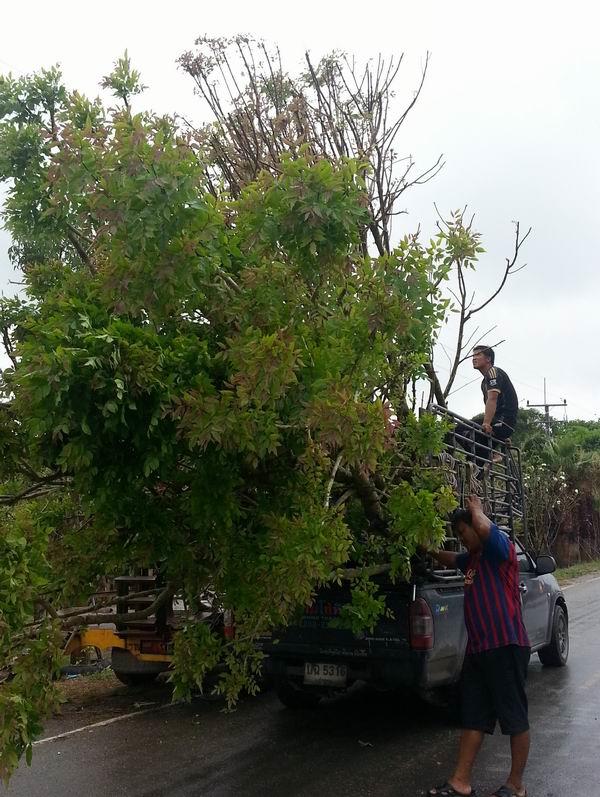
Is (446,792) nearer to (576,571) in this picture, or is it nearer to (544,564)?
(544,564)

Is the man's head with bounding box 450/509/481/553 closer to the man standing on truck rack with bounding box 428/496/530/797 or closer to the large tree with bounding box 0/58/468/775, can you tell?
the man standing on truck rack with bounding box 428/496/530/797

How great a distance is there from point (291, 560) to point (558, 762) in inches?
116

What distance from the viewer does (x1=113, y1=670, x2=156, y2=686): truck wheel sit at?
9.28m

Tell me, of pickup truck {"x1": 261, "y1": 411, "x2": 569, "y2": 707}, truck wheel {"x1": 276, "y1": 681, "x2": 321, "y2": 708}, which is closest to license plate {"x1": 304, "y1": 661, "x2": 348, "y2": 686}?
pickup truck {"x1": 261, "y1": 411, "x2": 569, "y2": 707}

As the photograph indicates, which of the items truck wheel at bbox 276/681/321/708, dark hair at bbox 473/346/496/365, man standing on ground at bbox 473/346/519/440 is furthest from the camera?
dark hair at bbox 473/346/496/365

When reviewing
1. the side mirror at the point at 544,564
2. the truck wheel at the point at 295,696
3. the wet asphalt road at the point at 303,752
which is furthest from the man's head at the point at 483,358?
the truck wheel at the point at 295,696

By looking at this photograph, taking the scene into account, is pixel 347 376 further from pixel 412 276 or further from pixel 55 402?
pixel 55 402

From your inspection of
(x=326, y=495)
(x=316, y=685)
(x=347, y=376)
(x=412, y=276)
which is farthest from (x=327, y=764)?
(x=412, y=276)

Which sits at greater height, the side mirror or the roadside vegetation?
the roadside vegetation

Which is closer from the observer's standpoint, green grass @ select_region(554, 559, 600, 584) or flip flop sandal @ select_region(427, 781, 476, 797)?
flip flop sandal @ select_region(427, 781, 476, 797)

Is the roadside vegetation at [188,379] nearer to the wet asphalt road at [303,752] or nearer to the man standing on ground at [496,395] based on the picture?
the wet asphalt road at [303,752]

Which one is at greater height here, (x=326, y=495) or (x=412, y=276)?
(x=412, y=276)

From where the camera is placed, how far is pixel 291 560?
4.49 m

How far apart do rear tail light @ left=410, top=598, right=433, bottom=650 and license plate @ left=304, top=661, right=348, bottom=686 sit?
0.67m
